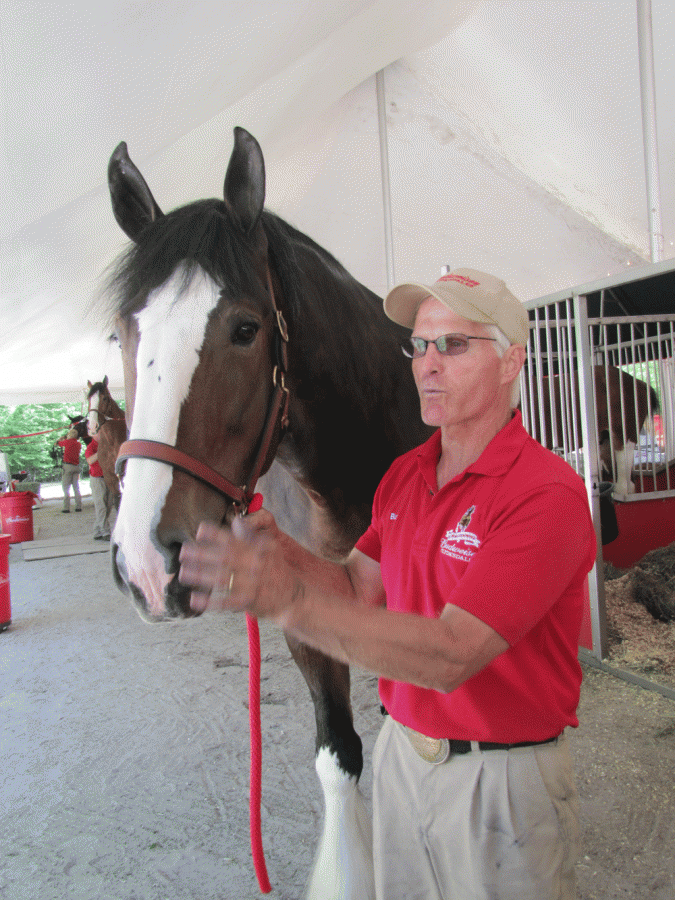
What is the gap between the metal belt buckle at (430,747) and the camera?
0.98 metres

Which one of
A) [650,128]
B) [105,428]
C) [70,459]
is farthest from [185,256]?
[70,459]

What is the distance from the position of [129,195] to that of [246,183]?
1.09 ft

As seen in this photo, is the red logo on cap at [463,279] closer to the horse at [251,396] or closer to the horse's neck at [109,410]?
the horse at [251,396]

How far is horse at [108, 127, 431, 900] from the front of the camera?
3.37 ft

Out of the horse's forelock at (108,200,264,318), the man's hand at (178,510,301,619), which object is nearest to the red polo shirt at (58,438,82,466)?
the horse's forelock at (108,200,264,318)

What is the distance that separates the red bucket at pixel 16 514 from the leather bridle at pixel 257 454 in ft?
28.8

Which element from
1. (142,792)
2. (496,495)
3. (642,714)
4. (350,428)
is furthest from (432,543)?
(642,714)

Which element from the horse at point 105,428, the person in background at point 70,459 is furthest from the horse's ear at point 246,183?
the person in background at point 70,459

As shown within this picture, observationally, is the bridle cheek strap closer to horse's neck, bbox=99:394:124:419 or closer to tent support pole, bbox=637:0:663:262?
tent support pole, bbox=637:0:663:262

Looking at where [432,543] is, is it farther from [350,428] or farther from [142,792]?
[142,792]

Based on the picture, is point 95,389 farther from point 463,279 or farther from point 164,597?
point 463,279

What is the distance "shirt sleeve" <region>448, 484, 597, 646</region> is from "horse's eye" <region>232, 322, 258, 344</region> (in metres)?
0.66

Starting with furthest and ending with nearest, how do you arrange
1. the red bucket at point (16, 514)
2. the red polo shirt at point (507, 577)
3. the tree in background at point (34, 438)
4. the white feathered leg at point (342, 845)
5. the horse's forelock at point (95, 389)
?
the tree in background at point (34, 438)
the red bucket at point (16, 514)
the horse's forelock at point (95, 389)
the white feathered leg at point (342, 845)
the red polo shirt at point (507, 577)

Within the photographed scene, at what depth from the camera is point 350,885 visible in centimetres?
166
